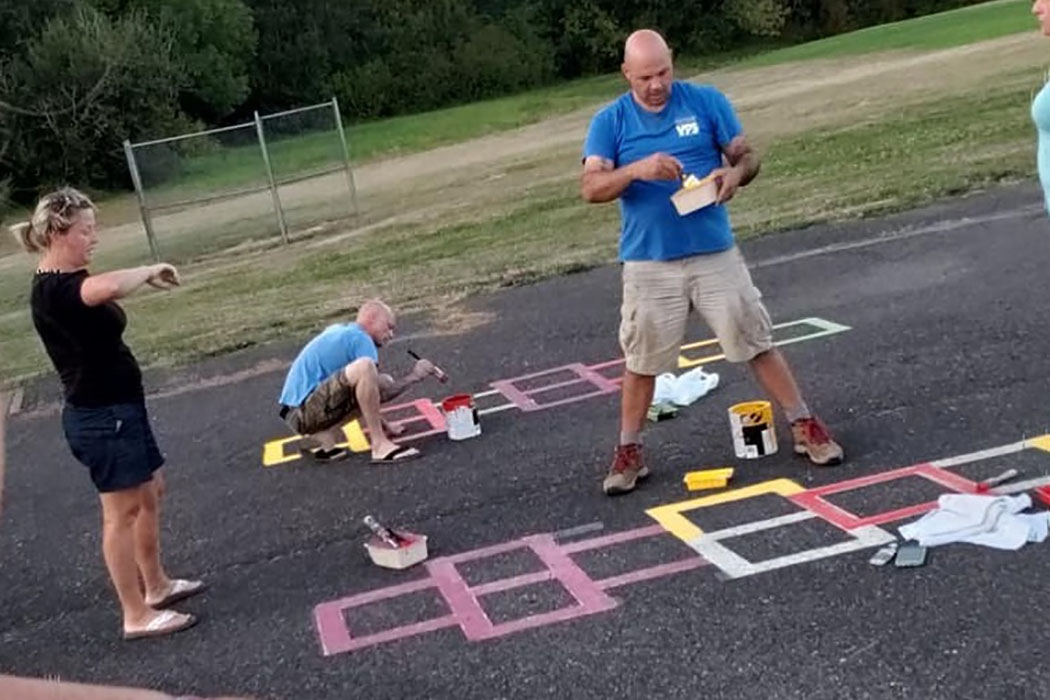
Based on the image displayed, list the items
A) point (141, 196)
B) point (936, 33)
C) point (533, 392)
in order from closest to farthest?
point (533, 392)
point (141, 196)
point (936, 33)

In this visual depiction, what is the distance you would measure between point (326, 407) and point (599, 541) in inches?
93.7

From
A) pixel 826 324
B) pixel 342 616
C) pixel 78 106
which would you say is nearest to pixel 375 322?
pixel 342 616

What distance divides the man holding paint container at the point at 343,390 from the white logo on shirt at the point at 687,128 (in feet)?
7.85

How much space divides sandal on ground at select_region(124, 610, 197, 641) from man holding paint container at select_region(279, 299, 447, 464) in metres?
1.95

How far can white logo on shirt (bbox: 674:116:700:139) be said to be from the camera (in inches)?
223

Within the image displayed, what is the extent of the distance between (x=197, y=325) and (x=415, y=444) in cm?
627

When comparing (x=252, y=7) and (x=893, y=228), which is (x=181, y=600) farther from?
(x=252, y=7)

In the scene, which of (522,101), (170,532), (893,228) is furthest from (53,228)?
(522,101)

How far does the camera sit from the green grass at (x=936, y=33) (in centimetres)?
3212

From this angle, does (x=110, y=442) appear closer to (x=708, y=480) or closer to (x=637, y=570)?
(x=637, y=570)

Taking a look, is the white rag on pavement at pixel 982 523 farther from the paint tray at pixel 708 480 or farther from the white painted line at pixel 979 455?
the paint tray at pixel 708 480

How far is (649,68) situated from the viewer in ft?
18.2

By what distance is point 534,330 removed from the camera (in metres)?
9.89

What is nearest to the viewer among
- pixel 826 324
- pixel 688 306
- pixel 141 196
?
pixel 688 306
